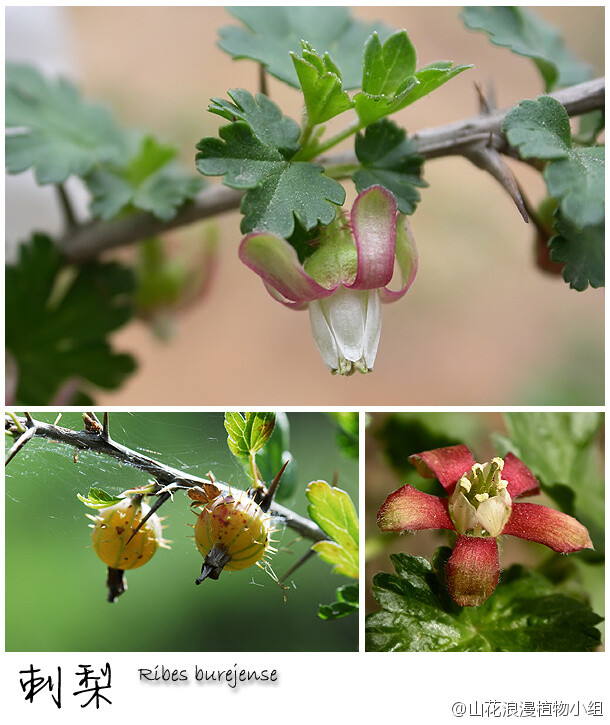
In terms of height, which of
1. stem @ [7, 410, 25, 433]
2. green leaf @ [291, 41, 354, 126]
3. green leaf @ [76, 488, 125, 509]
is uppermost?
green leaf @ [291, 41, 354, 126]

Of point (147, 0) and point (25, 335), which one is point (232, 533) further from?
point (147, 0)

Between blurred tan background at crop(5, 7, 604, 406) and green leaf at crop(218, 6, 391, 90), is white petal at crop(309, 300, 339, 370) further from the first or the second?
blurred tan background at crop(5, 7, 604, 406)

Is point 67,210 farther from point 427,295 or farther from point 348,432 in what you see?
point 427,295

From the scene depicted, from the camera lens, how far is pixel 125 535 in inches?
22.0

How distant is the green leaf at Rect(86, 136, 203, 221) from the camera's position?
67cm

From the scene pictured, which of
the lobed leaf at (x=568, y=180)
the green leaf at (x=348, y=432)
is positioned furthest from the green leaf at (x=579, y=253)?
the green leaf at (x=348, y=432)

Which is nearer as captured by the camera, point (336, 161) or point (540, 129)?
point (540, 129)

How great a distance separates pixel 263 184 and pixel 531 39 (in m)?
0.43

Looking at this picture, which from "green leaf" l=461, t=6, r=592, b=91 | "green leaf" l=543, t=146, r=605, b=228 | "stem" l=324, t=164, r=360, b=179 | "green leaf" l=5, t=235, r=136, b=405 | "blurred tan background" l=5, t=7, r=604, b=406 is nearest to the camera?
"green leaf" l=543, t=146, r=605, b=228

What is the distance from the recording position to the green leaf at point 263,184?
455 mm

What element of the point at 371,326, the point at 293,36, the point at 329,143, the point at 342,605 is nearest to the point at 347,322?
the point at 371,326

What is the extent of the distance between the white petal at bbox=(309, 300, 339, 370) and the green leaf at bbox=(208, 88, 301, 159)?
111 mm

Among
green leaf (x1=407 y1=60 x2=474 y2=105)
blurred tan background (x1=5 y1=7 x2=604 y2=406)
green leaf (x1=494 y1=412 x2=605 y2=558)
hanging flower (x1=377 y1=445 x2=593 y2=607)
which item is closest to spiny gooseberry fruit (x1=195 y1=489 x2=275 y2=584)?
hanging flower (x1=377 y1=445 x2=593 y2=607)
